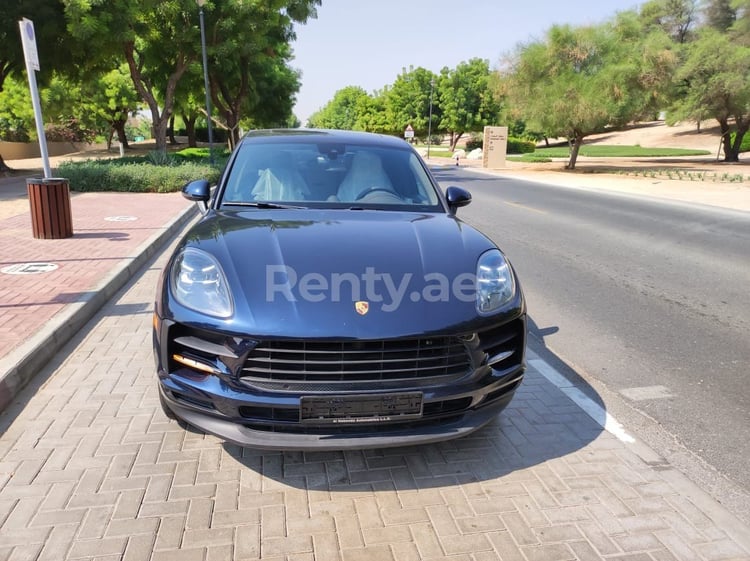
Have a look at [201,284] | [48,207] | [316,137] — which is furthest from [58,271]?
[201,284]

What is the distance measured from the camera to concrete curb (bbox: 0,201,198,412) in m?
3.57

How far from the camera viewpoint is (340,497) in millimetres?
2678

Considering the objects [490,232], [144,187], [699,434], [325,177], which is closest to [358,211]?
[325,177]

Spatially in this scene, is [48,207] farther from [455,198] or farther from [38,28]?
[38,28]

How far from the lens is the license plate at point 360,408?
245 cm

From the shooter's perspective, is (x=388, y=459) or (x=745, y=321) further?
(x=745, y=321)

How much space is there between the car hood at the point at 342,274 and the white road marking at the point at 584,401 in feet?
3.73

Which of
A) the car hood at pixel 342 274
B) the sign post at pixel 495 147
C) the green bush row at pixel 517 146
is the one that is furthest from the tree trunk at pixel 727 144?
the car hood at pixel 342 274

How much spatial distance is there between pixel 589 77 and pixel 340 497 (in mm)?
30764

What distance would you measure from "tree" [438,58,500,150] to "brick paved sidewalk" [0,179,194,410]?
157ft

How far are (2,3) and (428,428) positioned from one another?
21.8m

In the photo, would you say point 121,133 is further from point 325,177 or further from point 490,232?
point 325,177

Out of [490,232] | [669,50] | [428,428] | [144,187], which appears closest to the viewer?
[428,428]

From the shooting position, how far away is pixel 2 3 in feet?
58.5
